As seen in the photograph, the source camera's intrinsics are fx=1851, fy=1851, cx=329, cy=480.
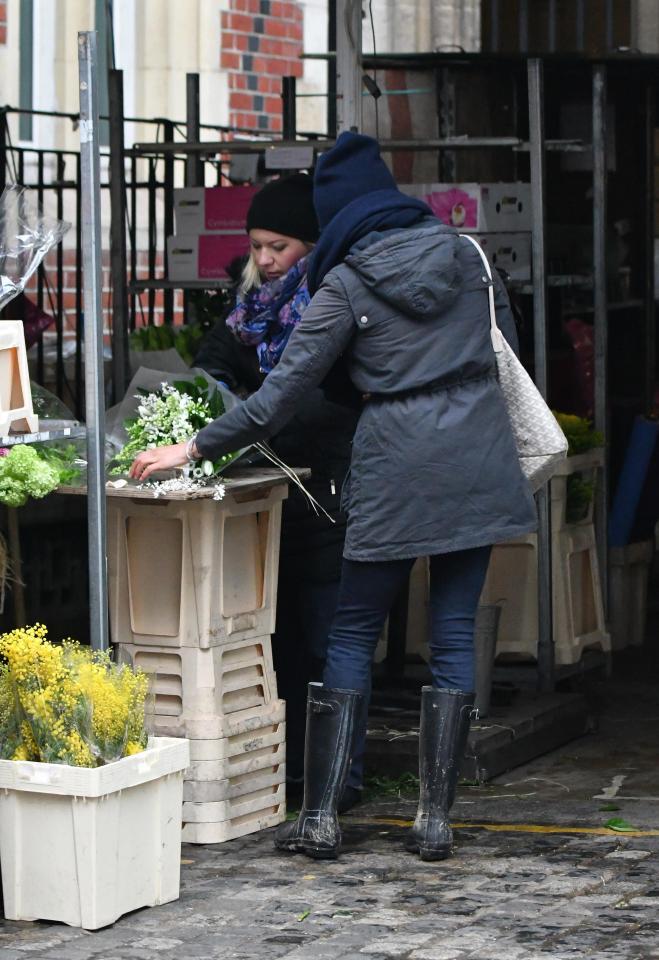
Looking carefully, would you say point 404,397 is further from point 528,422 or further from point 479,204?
point 479,204

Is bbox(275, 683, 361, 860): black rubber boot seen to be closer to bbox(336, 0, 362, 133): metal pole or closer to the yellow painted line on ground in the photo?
the yellow painted line on ground

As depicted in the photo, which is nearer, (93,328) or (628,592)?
(93,328)

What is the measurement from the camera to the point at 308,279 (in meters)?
4.93

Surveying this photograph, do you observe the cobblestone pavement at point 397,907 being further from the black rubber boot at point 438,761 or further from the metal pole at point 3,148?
the metal pole at point 3,148

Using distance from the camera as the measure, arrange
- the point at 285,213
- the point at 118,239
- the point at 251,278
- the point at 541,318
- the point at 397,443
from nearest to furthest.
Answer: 1. the point at 397,443
2. the point at 285,213
3. the point at 251,278
4. the point at 541,318
5. the point at 118,239

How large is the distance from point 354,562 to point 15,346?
41.1 inches

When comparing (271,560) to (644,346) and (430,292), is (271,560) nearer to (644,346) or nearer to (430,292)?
(430,292)

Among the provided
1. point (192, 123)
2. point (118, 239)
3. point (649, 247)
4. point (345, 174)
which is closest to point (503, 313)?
point (345, 174)

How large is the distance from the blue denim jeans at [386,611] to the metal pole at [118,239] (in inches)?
79.4

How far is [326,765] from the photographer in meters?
Result: 4.83

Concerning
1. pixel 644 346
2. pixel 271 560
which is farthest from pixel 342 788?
pixel 644 346

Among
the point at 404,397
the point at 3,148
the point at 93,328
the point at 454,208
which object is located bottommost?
the point at 404,397

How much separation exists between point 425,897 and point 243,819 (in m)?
0.78

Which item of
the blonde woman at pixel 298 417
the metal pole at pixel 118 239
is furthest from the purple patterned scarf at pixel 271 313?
the metal pole at pixel 118 239
